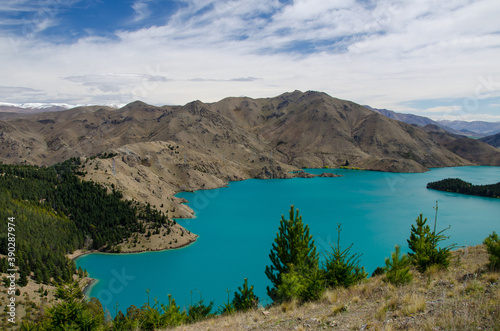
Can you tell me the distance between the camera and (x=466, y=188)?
106875 mm

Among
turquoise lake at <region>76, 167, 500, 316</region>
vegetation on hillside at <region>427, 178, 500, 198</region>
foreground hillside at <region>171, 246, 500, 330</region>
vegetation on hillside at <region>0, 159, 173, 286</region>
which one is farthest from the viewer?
vegetation on hillside at <region>427, 178, 500, 198</region>

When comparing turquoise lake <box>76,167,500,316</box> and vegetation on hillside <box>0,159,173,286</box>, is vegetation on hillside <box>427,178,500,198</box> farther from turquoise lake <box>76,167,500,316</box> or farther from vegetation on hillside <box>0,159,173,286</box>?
vegetation on hillside <box>0,159,173,286</box>

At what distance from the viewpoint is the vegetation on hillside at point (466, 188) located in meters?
101

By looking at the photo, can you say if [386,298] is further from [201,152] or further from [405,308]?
[201,152]

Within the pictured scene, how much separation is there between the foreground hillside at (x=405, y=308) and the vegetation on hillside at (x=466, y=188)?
108m

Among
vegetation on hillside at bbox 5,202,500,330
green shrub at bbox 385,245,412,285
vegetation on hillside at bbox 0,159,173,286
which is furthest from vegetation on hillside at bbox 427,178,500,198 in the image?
green shrub at bbox 385,245,412,285

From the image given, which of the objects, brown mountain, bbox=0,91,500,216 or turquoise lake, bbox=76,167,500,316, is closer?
turquoise lake, bbox=76,167,500,316

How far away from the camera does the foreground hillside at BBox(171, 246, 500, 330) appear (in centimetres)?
852

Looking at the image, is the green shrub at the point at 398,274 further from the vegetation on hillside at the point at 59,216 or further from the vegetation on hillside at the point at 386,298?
the vegetation on hillside at the point at 59,216

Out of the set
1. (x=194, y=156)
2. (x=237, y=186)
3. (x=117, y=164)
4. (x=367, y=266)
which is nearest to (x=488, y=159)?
(x=237, y=186)

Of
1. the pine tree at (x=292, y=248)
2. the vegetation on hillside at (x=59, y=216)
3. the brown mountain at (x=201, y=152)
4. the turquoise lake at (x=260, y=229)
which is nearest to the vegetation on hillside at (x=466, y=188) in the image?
the turquoise lake at (x=260, y=229)

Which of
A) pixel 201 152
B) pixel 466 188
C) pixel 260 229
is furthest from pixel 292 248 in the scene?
pixel 201 152

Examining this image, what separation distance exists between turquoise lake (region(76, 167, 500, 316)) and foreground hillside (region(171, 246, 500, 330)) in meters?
9.30

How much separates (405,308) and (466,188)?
120m
